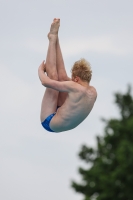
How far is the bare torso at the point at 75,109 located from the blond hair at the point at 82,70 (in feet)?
0.66

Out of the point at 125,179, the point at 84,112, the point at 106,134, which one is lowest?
the point at 84,112

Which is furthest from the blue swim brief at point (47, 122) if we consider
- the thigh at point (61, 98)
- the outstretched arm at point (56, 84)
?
the outstretched arm at point (56, 84)

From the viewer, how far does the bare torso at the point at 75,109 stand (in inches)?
599

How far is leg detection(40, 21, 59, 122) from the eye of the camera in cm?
1512

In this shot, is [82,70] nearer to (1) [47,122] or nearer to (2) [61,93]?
(2) [61,93]

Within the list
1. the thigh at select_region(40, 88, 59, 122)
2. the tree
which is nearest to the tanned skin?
the thigh at select_region(40, 88, 59, 122)

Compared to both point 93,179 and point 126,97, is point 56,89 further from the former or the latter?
point 126,97

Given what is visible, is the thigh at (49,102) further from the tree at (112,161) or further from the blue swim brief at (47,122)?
the tree at (112,161)

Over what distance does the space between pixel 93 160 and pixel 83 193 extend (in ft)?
5.35

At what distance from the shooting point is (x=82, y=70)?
596 inches

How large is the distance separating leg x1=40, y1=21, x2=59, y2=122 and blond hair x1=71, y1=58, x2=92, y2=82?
36 cm

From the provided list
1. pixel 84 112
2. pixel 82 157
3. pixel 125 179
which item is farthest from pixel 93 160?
pixel 84 112

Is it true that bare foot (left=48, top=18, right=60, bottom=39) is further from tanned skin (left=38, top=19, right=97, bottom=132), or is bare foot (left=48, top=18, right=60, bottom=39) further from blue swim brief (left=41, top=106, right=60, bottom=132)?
blue swim brief (left=41, top=106, right=60, bottom=132)

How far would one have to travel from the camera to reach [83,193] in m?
29.4
